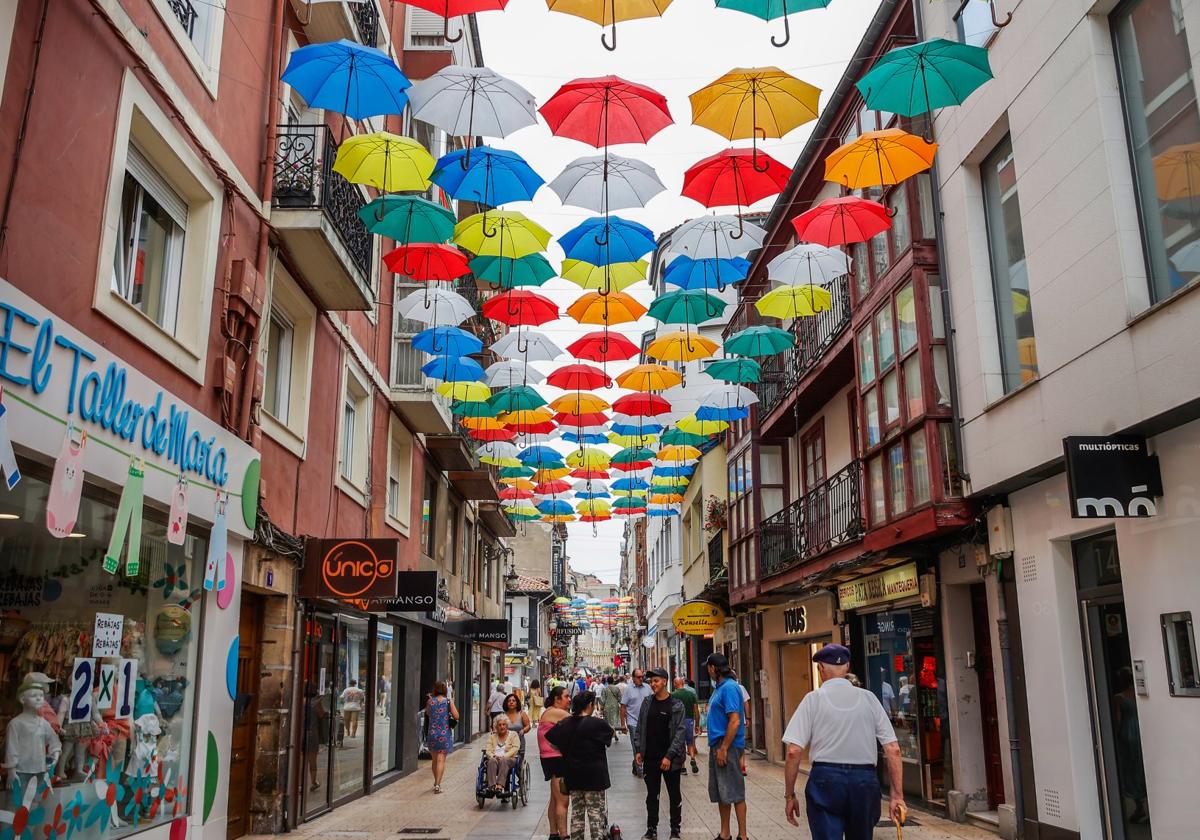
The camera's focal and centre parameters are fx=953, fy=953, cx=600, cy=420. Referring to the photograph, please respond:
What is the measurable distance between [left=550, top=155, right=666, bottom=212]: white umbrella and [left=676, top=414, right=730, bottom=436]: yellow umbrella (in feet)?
25.9

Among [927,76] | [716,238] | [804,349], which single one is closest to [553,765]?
[716,238]

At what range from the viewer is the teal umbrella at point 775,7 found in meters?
7.90

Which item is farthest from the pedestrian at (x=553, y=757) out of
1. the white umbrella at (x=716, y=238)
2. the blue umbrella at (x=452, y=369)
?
the blue umbrella at (x=452, y=369)

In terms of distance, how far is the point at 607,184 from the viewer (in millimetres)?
11109

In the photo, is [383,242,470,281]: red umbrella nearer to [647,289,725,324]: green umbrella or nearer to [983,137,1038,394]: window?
[647,289,725,324]: green umbrella

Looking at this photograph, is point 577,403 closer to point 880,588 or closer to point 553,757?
point 880,588

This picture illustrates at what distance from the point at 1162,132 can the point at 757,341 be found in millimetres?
7630

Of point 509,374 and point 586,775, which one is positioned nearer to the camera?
point 586,775

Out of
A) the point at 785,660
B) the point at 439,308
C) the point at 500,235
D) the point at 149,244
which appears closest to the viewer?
the point at 149,244

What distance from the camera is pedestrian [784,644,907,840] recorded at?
6059 millimetres

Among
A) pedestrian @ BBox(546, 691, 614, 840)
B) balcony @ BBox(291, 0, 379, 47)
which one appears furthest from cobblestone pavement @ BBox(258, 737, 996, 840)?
balcony @ BBox(291, 0, 379, 47)

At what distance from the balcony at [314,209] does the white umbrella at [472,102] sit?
2.30 m

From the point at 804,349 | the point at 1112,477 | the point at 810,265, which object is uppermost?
the point at 804,349

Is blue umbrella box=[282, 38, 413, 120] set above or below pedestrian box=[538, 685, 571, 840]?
above
